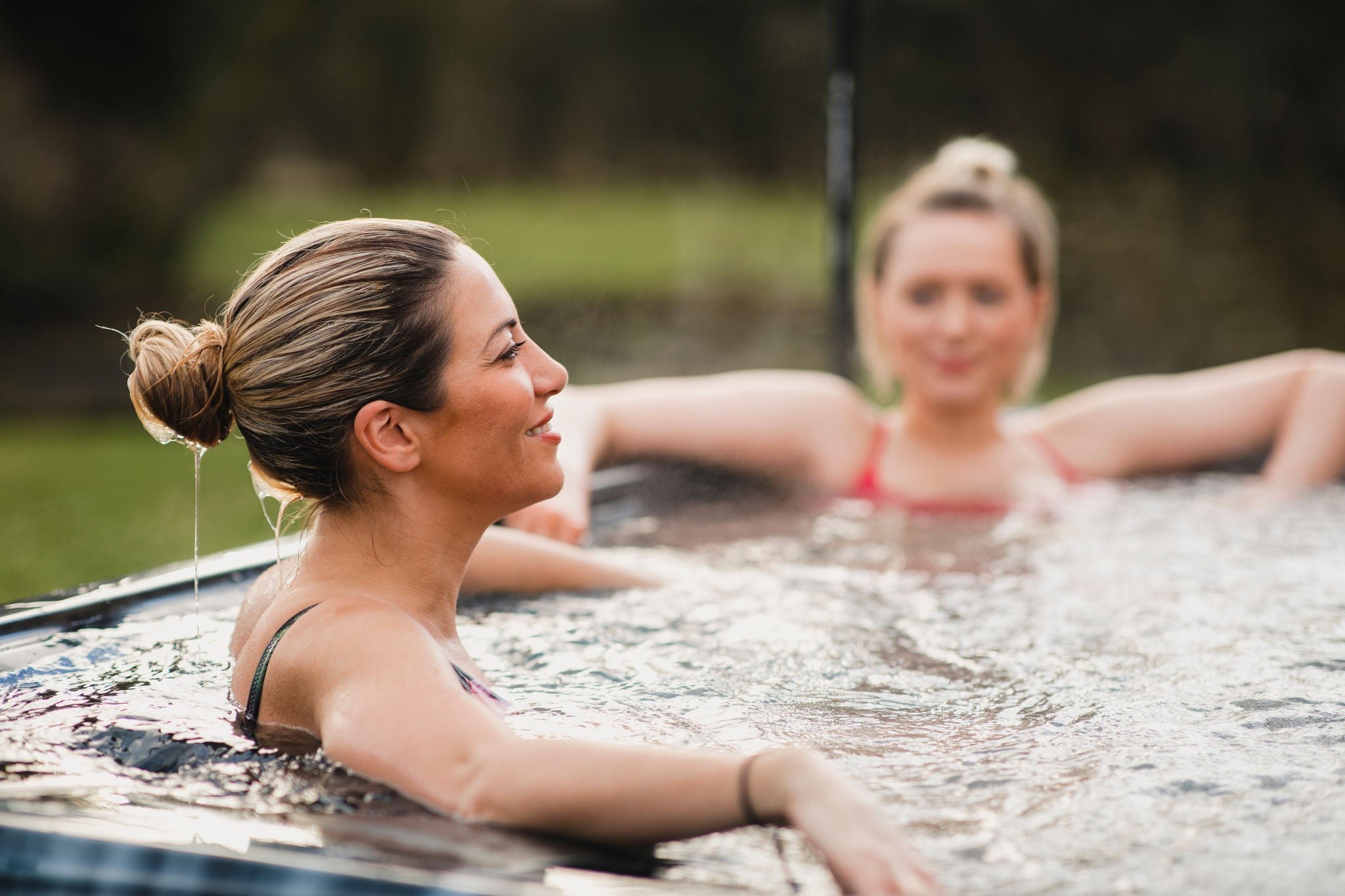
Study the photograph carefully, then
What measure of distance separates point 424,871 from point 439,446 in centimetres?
53

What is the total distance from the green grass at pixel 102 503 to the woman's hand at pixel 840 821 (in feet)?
9.21

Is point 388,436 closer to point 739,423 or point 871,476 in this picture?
point 739,423

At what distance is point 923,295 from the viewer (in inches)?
114

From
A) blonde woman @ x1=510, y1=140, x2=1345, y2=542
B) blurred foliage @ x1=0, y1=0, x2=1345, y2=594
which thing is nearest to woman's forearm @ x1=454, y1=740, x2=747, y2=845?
blonde woman @ x1=510, y1=140, x2=1345, y2=542

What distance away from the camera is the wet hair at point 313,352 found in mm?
1445

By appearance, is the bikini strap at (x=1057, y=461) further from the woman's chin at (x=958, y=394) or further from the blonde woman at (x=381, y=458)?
the blonde woman at (x=381, y=458)

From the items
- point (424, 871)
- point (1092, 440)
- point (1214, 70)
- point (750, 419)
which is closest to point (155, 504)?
point (750, 419)

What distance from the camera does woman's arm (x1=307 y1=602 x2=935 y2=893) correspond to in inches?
44.1

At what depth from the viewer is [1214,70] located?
304 inches

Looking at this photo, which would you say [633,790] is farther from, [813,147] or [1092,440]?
[813,147]

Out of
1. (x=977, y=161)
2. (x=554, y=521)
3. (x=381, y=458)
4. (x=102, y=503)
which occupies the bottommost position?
(x=102, y=503)

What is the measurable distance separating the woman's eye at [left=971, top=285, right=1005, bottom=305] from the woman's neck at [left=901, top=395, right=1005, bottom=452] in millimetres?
229

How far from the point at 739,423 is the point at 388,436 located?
1.51m

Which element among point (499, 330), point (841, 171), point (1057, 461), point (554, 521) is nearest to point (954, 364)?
point (1057, 461)
